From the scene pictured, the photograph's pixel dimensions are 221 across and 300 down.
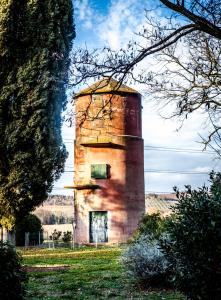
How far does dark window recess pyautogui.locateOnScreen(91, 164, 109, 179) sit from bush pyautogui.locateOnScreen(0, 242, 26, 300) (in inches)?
984

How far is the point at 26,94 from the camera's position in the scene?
22969 mm

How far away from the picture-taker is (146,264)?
10.9 meters

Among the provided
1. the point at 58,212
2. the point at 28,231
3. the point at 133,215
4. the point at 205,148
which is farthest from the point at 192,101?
the point at 58,212

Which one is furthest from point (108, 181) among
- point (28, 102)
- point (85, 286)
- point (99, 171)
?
point (85, 286)

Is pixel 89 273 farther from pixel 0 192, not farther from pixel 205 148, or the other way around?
pixel 0 192

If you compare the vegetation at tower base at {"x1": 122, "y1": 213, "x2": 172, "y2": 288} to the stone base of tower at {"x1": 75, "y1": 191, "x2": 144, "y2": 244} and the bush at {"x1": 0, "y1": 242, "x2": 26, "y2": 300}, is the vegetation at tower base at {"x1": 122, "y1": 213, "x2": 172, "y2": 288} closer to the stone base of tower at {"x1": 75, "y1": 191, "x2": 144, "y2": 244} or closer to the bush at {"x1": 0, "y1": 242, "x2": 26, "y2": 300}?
the bush at {"x1": 0, "y1": 242, "x2": 26, "y2": 300}

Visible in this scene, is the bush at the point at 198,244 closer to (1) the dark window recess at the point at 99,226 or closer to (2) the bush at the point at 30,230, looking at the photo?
(1) the dark window recess at the point at 99,226

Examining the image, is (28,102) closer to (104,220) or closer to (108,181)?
(108,181)

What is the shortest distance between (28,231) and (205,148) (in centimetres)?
2339

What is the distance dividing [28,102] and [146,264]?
45.0ft

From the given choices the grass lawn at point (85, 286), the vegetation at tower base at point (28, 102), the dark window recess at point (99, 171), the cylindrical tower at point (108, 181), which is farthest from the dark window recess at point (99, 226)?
the grass lawn at point (85, 286)

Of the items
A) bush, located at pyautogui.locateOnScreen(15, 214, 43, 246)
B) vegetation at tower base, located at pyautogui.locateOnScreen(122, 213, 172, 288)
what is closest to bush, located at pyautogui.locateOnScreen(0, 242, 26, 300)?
vegetation at tower base, located at pyautogui.locateOnScreen(122, 213, 172, 288)

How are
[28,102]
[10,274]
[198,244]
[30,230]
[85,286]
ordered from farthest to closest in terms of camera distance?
[30,230], [28,102], [85,286], [10,274], [198,244]

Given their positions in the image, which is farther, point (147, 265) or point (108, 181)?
point (108, 181)
